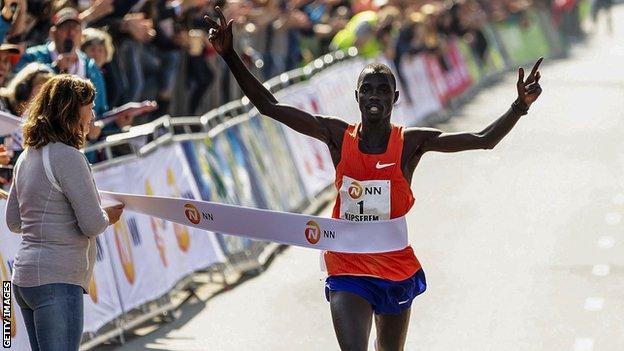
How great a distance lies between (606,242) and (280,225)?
765 centimetres

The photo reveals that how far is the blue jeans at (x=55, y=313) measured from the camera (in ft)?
22.8

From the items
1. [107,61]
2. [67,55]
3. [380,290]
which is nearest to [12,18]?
[67,55]

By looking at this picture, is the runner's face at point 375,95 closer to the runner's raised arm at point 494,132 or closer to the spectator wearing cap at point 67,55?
the runner's raised arm at point 494,132

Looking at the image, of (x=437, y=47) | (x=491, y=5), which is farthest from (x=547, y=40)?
(x=437, y=47)

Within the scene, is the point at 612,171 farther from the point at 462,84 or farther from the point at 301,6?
the point at 462,84

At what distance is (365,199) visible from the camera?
7.86 m

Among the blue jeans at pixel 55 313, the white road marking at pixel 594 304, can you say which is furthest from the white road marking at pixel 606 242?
the blue jeans at pixel 55 313

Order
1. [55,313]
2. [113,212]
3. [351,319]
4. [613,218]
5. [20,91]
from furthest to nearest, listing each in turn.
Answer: [613,218] → [20,91] → [351,319] → [113,212] → [55,313]

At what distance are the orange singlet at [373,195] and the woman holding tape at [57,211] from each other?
142 cm

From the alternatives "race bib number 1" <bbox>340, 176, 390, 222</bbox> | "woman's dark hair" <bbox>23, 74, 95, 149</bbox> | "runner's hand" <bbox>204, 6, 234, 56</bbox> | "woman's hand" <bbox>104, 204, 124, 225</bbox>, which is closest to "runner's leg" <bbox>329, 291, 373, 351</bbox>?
"race bib number 1" <bbox>340, 176, 390, 222</bbox>

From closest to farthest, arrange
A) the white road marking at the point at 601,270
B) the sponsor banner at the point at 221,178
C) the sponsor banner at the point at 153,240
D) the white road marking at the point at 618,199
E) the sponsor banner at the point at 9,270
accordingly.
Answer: the sponsor banner at the point at 9,270 < the sponsor banner at the point at 153,240 < the white road marking at the point at 601,270 < the sponsor banner at the point at 221,178 < the white road marking at the point at 618,199

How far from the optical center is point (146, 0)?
15328mm

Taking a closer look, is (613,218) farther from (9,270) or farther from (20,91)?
(9,270)

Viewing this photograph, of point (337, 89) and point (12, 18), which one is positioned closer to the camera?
point (12, 18)
